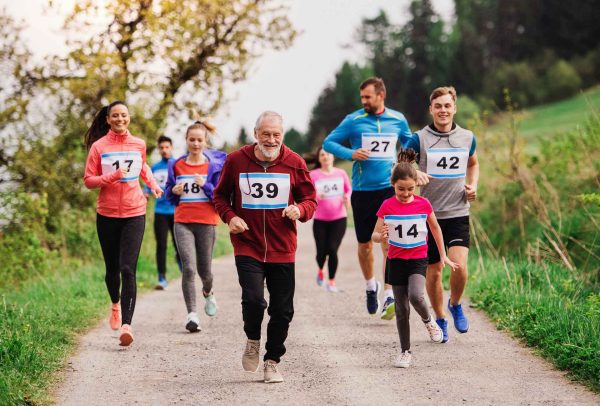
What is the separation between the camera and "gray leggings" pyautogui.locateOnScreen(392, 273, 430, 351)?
6.89 meters

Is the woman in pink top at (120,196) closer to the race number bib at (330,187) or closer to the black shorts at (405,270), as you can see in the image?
the black shorts at (405,270)

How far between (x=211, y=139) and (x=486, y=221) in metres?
7.46

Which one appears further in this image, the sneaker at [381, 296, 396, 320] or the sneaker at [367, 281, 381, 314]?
the sneaker at [367, 281, 381, 314]

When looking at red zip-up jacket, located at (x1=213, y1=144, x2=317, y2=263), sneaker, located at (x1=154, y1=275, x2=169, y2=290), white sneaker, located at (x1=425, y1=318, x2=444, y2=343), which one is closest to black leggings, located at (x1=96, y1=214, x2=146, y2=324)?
red zip-up jacket, located at (x1=213, y1=144, x2=317, y2=263)

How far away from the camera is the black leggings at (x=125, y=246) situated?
7.96m

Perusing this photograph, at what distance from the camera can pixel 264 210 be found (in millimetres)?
6441

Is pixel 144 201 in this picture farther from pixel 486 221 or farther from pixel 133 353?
pixel 486 221

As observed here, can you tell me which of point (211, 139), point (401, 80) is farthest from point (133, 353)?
point (401, 80)

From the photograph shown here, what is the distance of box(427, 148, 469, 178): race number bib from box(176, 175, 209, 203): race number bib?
93.9 inches

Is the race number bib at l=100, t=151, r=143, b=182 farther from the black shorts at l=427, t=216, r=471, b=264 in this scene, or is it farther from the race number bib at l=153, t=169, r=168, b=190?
the race number bib at l=153, t=169, r=168, b=190

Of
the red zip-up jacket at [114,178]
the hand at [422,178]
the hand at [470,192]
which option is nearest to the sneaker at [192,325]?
the red zip-up jacket at [114,178]

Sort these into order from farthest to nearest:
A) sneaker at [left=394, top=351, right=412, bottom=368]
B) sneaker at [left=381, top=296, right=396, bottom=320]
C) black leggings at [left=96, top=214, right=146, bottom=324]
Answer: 1. sneaker at [left=381, top=296, right=396, bottom=320]
2. black leggings at [left=96, top=214, right=146, bottom=324]
3. sneaker at [left=394, top=351, right=412, bottom=368]

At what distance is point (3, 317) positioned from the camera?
26.5 feet

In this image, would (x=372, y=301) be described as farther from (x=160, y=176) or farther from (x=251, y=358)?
(x=160, y=176)
